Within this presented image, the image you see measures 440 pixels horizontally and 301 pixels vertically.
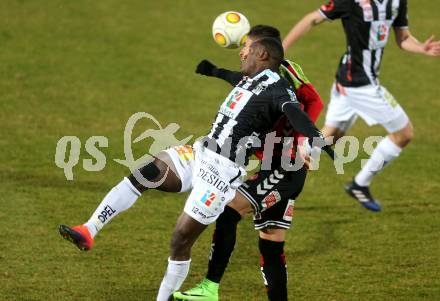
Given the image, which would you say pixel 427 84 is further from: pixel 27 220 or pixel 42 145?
pixel 27 220

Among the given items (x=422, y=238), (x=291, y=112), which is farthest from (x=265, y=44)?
(x=422, y=238)

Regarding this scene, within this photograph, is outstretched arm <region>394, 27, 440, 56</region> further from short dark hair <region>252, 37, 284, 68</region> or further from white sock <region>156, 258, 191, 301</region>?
white sock <region>156, 258, 191, 301</region>

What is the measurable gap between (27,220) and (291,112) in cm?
410

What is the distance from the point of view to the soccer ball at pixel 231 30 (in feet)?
27.2

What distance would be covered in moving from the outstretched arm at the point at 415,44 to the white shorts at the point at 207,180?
12.4 ft

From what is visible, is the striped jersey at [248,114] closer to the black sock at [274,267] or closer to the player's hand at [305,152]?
the player's hand at [305,152]

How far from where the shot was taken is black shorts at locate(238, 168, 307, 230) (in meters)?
7.27

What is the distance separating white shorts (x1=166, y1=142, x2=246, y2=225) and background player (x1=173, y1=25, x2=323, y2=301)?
0.20 m

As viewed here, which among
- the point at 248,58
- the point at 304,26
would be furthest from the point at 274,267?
the point at 304,26

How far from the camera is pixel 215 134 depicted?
7.19m

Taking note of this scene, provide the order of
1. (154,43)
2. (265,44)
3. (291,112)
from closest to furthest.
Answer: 1. (291,112)
2. (265,44)
3. (154,43)

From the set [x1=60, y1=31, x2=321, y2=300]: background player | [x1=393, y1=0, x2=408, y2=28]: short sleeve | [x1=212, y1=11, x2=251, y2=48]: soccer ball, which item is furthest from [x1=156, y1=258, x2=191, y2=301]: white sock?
[x1=393, y1=0, x2=408, y2=28]: short sleeve

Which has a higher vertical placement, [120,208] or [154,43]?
[120,208]

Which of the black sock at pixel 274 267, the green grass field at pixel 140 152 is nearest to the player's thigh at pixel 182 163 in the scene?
the black sock at pixel 274 267
